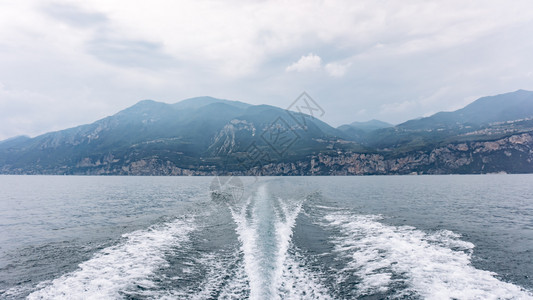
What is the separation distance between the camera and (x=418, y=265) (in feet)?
48.3

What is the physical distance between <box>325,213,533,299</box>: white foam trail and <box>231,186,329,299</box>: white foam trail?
8.36ft

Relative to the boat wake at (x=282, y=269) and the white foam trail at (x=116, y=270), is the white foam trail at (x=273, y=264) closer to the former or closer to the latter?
the boat wake at (x=282, y=269)

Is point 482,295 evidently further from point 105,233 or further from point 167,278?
point 105,233

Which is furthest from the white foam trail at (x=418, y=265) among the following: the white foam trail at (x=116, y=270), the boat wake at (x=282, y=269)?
the white foam trail at (x=116, y=270)

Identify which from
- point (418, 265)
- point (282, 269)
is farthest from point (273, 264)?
point (418, 265)

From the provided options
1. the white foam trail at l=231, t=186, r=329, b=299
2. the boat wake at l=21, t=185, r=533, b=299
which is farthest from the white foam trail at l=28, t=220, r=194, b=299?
the white foam trail at l=231, t=186, r=329, b=299

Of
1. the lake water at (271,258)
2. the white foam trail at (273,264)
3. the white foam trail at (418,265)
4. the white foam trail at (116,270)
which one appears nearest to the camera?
the white foam trail at (418,265)

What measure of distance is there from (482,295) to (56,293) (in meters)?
17.9

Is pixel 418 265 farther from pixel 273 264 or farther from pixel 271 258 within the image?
pixel 271 258

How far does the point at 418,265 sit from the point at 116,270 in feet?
53.7

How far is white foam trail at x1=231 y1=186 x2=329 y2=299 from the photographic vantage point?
12.3m

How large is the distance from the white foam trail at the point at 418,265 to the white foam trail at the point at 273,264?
2.55 meters

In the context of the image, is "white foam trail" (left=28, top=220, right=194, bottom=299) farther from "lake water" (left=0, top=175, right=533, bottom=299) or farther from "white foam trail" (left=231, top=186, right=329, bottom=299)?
"white foam trail" (left=231, top=186, right=329, bottom=299)

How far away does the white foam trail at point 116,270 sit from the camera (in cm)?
1192
